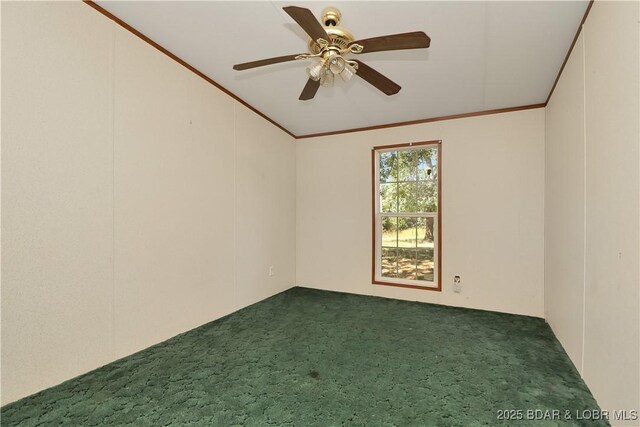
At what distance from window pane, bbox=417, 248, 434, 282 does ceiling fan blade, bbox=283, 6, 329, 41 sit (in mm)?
2906

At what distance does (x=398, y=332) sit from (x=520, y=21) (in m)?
2.66

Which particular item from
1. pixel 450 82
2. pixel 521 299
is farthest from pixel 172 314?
pixel 521 299

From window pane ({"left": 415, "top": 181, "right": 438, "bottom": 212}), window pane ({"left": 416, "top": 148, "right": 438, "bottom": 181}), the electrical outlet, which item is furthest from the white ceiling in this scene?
the electrical outlet

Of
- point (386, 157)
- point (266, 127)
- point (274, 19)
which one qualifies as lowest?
point (386, 157)

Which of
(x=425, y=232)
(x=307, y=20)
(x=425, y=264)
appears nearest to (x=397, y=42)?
(x=307, y=20)

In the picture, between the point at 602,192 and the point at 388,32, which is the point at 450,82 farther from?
the point at 602,192

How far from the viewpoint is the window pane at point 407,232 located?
382cm

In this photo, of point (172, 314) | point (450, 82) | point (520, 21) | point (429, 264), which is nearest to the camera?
point (520, 21)

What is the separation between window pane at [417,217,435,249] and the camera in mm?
3707

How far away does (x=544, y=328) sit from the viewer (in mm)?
2797

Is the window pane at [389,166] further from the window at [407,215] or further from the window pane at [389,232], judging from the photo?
the window pane at [389,232]

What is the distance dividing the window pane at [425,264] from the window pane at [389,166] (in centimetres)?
105

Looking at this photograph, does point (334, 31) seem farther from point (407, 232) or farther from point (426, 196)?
point (407, 232)

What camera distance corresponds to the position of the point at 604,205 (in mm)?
1557
